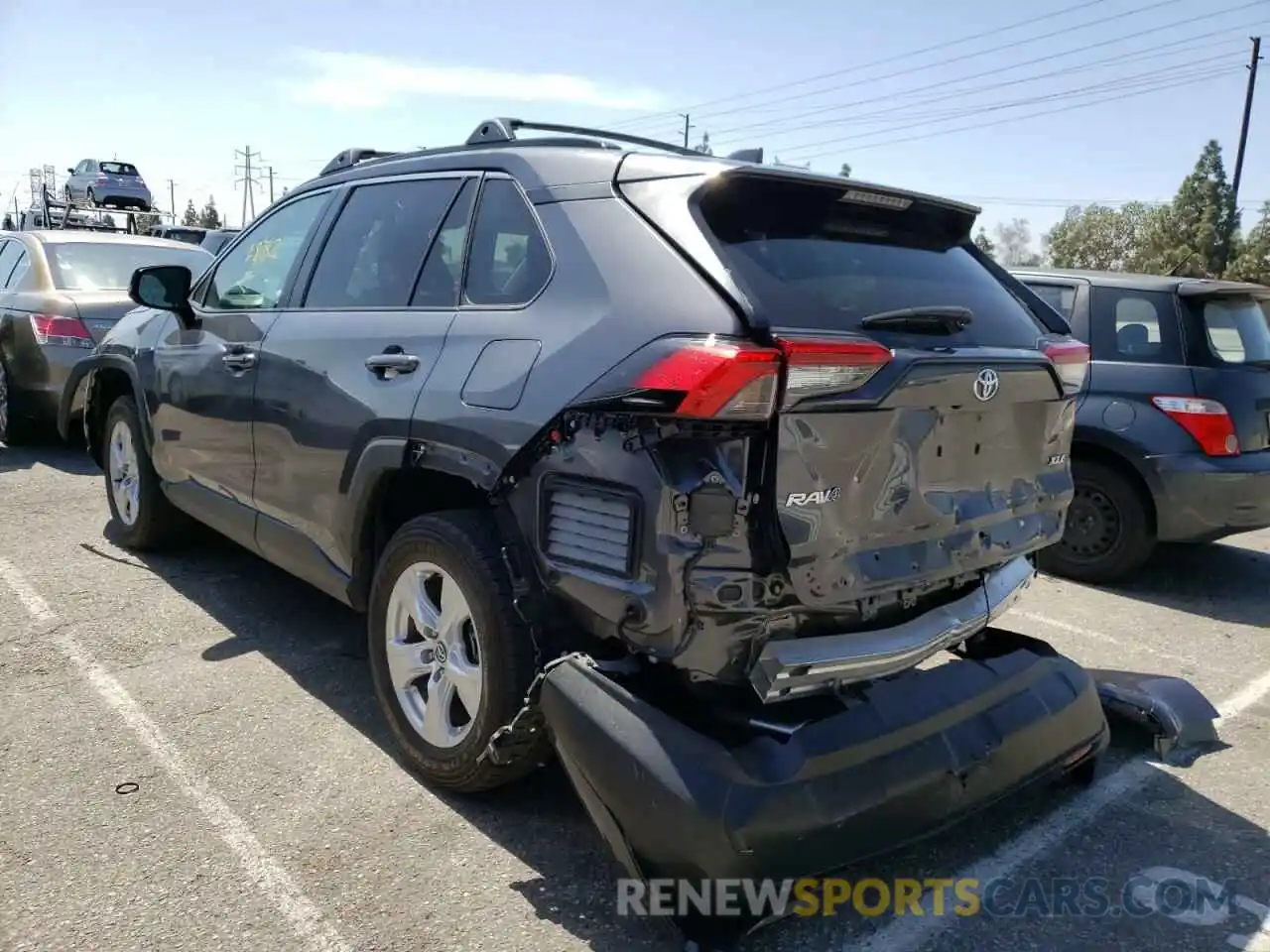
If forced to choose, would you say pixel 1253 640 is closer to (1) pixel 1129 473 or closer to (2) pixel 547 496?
(1) pixel 1129 473

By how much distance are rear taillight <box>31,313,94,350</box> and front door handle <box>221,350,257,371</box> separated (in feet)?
13.7

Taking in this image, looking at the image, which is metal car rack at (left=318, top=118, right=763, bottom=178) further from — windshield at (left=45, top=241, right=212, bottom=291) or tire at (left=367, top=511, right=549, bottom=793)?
windshield at (left=45, top=241, right=212, bottom=291)

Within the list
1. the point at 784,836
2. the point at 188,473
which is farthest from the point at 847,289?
the point at 188,473

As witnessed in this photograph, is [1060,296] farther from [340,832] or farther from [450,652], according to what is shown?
[340,832]

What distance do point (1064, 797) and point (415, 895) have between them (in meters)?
2.10

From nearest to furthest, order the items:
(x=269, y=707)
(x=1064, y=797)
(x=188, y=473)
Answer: (x=1064, y=797), (x=269, y=707), (x=188, y=473)

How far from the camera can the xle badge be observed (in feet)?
7.48

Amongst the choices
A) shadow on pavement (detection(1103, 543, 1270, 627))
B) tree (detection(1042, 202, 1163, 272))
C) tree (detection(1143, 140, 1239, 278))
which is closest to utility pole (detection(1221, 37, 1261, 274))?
tree (detection(1143, 140, 1239, 278))

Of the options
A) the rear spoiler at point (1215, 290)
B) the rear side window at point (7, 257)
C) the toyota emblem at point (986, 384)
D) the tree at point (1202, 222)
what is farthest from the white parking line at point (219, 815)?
the tree at point (1202, 222)

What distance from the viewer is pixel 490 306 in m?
2.94

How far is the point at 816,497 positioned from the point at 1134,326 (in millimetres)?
4451

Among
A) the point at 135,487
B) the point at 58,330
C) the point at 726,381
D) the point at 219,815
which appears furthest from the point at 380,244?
the point at 58,330

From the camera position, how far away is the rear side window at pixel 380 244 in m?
3.37

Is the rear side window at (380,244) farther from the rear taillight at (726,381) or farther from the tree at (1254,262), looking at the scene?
the tree at (1254,262)
